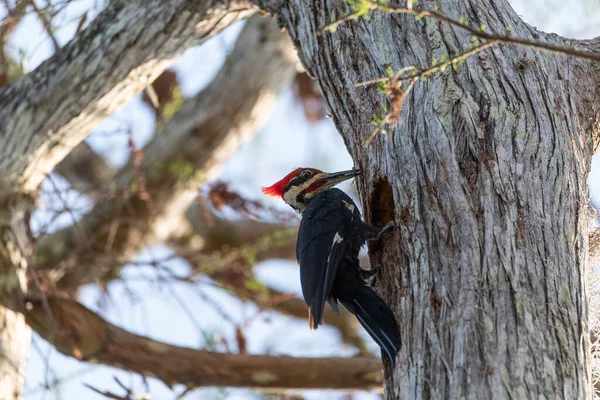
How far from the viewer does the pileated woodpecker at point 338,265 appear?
2654 millimetres

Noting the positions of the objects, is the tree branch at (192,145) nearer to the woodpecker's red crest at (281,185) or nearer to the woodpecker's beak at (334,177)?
the woodpecker's red crest at (281,185)

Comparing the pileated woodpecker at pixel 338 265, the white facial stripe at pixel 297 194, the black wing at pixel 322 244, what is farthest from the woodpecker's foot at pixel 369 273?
the white facial stripe at pixel 297 194

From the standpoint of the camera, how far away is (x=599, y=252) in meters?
3.48

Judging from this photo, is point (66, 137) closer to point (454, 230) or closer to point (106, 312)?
point (106, 312)

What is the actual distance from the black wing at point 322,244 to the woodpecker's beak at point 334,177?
8 cm

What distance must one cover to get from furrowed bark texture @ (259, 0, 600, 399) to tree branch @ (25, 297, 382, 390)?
64.6 inches

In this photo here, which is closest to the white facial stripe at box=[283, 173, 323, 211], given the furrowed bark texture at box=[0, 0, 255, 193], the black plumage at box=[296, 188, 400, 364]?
the black plumage at box=[296, 188, 400, 364]

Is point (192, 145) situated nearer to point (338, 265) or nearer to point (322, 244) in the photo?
point (322, 244)

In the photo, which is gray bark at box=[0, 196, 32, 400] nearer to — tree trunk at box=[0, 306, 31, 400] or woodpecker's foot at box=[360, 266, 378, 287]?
tree trunk at box=[0, 306, 31, 400]

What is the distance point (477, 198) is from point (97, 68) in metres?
2.23

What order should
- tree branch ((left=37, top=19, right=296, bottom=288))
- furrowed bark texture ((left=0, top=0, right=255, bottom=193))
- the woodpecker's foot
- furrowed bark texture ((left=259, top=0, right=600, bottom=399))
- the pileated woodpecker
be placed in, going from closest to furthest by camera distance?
furrowed bark texture ((left=259, top=0, right=600, bottom=399))
the pileated woodpecker
the woodpecker's foot
furrowed bark texture ((left=0, top=0, right=255, bottom=193))
tree branch ((left=37, top=19, right=296, bottom=288))

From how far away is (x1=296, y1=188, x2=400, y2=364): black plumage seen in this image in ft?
8.85

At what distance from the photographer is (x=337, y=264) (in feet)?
10.5

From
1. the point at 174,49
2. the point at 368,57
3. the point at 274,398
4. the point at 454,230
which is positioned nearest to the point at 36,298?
the point at 174,49
